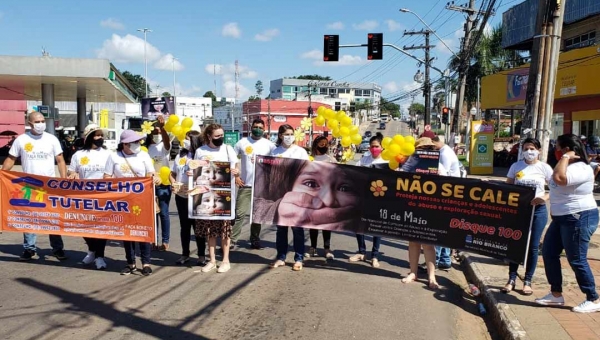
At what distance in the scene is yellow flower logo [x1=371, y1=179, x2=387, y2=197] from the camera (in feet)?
21.4

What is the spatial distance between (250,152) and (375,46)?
1590 cm

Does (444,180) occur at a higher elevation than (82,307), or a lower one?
higher

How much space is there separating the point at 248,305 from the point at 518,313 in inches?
109

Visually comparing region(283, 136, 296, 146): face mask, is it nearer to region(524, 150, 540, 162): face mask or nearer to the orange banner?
the orange banner

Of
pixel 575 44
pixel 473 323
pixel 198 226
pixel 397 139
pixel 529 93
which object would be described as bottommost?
pixel 473 323

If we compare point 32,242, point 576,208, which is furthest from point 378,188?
point 32,242

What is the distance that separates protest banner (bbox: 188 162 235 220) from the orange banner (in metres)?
0.54

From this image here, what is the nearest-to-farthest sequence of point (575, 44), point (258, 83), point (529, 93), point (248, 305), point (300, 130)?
point (248, 305), point (529, 93), point (300, 130), point (575, 44), point (258, 83)

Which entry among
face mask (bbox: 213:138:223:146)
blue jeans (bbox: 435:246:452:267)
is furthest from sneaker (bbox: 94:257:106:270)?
blue jeans (bbox: 435:246:452:267)

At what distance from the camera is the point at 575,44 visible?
28266 mm

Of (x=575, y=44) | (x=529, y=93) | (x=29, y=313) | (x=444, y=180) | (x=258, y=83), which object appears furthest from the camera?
(x=258, y=83)

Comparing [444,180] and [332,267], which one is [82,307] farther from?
[444,180]

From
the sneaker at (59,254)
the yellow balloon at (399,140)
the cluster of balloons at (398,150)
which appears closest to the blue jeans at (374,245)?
the cluster of balloons at (398,150)

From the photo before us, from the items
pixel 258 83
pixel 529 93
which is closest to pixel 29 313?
pixel 529 93
